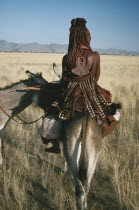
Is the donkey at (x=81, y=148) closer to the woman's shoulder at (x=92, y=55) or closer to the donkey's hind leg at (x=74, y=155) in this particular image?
the donkey's hind leg at (x=74, y=155)

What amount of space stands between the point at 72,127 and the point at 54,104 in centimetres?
39

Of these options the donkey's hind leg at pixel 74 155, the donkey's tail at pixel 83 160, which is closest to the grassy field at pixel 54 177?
the donkey's hind leg at pixel 74 155

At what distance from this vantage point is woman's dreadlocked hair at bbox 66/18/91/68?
2.74m

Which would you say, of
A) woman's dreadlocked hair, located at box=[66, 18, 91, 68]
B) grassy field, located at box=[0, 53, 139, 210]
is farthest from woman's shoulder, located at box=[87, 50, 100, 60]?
grassy field, located at box=[0, 53, 139, 210]

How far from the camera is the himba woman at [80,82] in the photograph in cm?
264

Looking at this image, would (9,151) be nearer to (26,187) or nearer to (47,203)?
(26,187)

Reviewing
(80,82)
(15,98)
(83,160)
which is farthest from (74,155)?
(15,98)

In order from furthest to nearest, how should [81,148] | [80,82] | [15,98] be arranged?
[15,98]
[80,82]
[81,148]

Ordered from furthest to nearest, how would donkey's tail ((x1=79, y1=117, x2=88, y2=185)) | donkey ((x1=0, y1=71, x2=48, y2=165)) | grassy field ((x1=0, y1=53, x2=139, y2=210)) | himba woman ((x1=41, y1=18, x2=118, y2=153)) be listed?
donkey ((x1=0, y1=71, x2=48, y2=165))
grassy field ((x1=0, y1=53, x2=139, y2=210))
himba woman ((x1=41, y1=18, x2=118, y2=153))
donkey's tail ((x1=79, y1=117, x2=88, y2=185))

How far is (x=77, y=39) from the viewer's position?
9.04 ft

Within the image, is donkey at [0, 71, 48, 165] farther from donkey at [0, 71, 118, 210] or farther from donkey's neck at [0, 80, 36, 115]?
donkey at [0, 71, 118, 210]

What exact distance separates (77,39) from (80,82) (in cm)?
57

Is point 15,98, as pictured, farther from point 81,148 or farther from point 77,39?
point 81,148

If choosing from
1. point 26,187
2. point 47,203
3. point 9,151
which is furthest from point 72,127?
point 9,151
